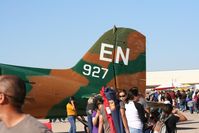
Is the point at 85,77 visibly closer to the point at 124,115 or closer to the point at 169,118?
the point at 124,115

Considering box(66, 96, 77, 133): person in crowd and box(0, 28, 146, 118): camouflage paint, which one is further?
box(0, 28, 146, 118): camouflage paint

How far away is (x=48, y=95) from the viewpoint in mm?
15531

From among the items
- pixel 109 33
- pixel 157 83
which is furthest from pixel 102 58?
pixel 157 83

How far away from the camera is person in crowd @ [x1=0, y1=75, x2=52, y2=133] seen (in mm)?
2312

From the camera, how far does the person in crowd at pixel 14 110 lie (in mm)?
2312

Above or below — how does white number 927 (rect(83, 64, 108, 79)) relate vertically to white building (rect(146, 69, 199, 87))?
above

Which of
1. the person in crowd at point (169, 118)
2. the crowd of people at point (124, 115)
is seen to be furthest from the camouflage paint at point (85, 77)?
the person in crowd at point (169, 118)

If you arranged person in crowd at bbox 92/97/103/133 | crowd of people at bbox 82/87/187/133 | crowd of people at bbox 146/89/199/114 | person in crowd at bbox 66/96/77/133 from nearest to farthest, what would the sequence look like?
crowd of people at bbox 82/87/187/133 < person in crowd at bbox 92/97/103/133 < person in crowd at bbox 66/96/77/133 < crowd of people at bbox 146/89/199/114

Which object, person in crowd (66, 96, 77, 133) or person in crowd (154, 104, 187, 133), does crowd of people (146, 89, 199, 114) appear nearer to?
person in crowd (66, 96, 77, 133)

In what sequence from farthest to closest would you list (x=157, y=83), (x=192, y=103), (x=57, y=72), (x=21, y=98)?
(x=157, y=83) → (x=192, y=103) → (x=57, y=72) → (x=21, y=98)

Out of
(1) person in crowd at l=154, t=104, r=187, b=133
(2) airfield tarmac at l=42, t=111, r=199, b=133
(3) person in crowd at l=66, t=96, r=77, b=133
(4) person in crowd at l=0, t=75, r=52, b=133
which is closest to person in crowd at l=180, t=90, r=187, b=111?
(2) airfield tarmac at l=42, t=111, r=199, b=133

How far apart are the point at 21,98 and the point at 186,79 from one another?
109 meters

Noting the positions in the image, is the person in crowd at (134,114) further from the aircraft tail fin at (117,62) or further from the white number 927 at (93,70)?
the white number 927 at (93,70)

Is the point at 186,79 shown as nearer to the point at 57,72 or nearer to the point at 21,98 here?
the point at 57,72
